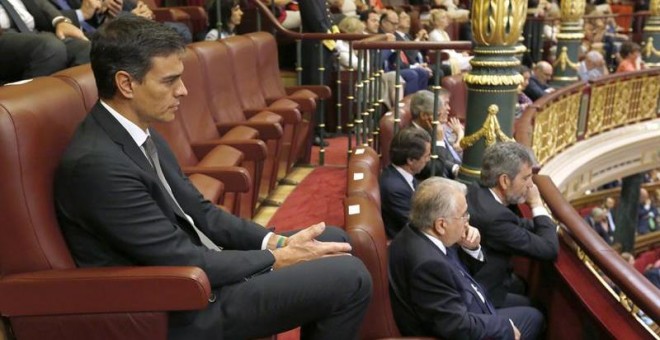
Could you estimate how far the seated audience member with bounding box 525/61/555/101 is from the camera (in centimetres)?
345

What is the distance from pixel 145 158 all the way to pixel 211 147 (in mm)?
722

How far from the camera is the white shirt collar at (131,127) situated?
35.2 inches

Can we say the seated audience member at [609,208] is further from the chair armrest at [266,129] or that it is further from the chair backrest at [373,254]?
the chair backrest at [373,254]

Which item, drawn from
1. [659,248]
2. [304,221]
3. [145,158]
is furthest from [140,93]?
[659,248]

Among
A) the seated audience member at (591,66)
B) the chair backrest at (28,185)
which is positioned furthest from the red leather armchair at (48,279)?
the seated audience member at (591,66)

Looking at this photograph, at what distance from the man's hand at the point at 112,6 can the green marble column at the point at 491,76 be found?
3.31 ft

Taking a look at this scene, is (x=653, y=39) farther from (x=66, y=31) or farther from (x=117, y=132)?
(x=117, y=132)

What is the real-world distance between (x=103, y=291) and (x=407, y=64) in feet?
7.98

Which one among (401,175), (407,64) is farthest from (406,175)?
(407,64)

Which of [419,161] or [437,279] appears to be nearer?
[437,279]

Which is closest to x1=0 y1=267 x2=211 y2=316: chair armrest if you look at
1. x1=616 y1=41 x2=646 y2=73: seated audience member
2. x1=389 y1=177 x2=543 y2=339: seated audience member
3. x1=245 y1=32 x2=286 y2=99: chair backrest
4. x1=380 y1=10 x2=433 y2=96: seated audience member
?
x1=389 y1=177 x2=543 y2=339: seated audience member

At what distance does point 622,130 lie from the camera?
4.05 m

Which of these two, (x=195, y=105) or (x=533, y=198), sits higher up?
(x=195, y=105)

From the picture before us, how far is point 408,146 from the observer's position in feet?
→ 5.38
